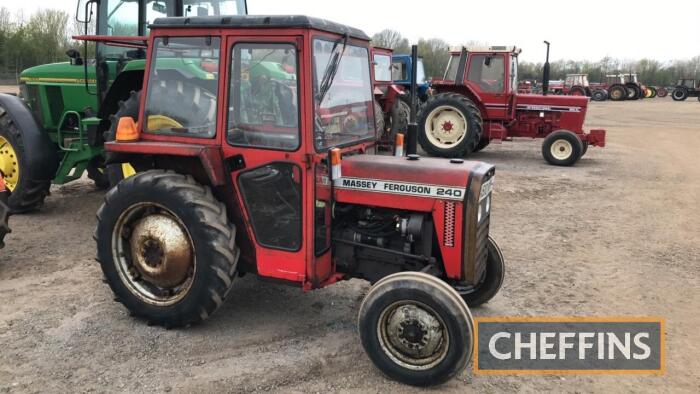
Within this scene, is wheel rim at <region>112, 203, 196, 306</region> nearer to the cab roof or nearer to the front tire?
the front tire

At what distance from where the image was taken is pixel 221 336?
12.5ft

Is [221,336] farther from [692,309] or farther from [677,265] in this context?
[677,265]

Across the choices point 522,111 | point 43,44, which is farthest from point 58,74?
point 43,44

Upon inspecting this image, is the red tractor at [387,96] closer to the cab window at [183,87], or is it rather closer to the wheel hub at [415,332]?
the cab window at [183,87]

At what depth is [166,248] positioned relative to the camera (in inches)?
145

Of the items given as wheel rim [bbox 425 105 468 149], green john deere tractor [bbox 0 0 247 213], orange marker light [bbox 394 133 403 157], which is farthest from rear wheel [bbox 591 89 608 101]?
orange marker light [bbox 394 133 403 157]

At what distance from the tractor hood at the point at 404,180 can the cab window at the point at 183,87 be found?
3.16 feet

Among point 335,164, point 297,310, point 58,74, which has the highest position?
point 58,74

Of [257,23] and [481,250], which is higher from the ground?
[257,23]

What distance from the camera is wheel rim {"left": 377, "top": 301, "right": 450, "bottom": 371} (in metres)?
3.17

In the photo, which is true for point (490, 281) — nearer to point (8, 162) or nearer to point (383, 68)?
point (8, 162)

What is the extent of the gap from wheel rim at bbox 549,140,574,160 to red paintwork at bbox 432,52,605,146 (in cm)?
56

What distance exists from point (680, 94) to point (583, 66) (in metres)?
32.2

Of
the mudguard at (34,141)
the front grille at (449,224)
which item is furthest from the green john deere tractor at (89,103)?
the front grille at (449,224)
